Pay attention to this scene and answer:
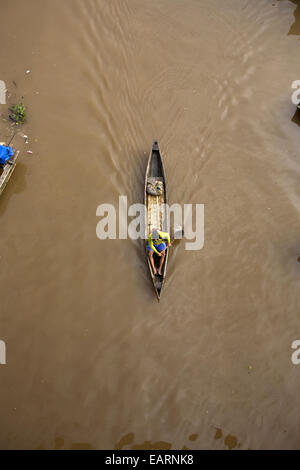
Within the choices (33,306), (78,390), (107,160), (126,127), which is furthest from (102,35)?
(78,390)

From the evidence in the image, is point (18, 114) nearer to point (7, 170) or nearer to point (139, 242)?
point (7, 170)

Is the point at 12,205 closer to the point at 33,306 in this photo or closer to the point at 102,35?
the point at 33,306

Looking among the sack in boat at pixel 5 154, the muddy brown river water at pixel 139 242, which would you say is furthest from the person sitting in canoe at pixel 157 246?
the sack in boat at pixel 5 154

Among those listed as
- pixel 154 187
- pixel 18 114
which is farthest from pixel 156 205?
Answer: pixel 18 114

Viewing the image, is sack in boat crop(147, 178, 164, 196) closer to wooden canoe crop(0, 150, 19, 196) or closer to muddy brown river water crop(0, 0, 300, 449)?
muddy brown river water crop(0, 0, 300, 449)

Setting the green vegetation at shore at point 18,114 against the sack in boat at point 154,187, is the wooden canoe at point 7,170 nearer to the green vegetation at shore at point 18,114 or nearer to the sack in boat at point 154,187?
the green vegetation at shore at point 18,114

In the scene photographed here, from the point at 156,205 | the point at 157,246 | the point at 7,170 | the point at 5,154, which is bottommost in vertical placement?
the point at 157,246
